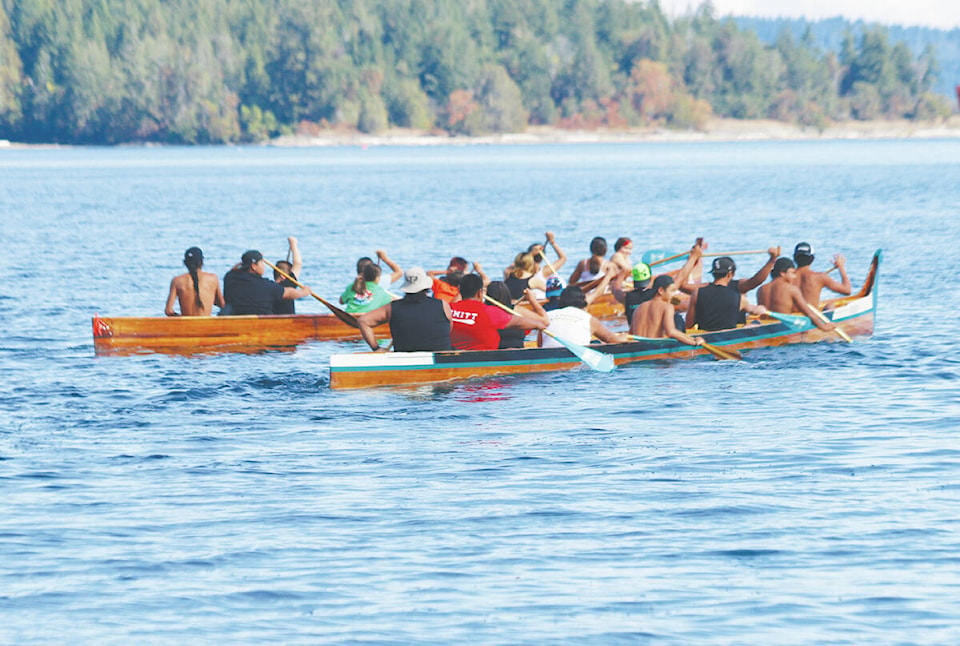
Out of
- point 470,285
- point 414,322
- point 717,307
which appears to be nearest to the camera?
point 470,285

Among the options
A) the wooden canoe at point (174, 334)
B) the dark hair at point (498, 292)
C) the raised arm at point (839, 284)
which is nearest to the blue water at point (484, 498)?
the wooden canoe at point (174, 334)

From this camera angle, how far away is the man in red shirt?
18.3 m

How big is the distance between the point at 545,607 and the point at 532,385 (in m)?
8.52

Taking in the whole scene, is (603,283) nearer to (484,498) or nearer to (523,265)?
(523,265)

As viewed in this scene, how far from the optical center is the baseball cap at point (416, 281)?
1720 cm

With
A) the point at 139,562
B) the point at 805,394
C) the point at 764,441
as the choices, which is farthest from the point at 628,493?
the point at 805,394

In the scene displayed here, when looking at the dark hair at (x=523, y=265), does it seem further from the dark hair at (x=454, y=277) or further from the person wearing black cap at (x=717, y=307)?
the person wearing black cap at (x=717, y=307)

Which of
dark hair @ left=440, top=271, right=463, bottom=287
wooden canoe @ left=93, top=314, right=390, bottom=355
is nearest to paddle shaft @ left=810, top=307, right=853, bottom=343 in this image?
dark hair @ left=440, top=271, right=463, bottom=287

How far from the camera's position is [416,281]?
17.2 meters

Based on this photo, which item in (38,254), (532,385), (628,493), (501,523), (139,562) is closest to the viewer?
(139,562)

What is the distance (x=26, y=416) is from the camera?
17.2 m

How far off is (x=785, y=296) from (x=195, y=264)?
9.09 m

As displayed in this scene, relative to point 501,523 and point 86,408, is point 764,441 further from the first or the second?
point 86,408

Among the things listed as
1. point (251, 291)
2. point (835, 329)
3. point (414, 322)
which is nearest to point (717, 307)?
point (835, 329)
